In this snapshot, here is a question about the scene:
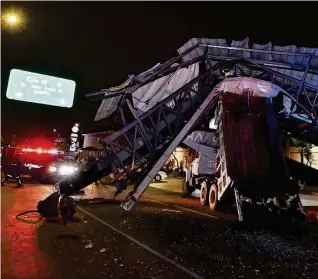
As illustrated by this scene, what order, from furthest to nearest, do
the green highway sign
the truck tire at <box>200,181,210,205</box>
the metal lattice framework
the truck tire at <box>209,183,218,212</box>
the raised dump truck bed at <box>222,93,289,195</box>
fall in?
the truck tire at <box>200,181,210,205</box>, the truck tire at <box>209,183,218,212</box>, the green highway sign, the metal lattice framework, the raised dump truck bed at <box>222,93,289,195</box>

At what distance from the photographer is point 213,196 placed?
45.7ft

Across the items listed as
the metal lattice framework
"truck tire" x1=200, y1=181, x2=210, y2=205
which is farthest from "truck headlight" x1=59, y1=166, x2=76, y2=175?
"truck tire" x1=200, y1=181, x2=210, y2=205

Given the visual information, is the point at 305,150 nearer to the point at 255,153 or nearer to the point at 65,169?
the point at 255,153

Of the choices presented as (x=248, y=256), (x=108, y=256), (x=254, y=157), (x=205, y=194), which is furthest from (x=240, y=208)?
(x=108, y=256)

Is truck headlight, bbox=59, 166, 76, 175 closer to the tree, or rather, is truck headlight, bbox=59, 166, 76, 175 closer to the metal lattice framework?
the metal lattice framework

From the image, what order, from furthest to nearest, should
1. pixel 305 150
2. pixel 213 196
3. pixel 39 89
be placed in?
pixel 305 150
pixel 213 196
pixel 39 89

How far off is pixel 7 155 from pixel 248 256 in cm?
1715

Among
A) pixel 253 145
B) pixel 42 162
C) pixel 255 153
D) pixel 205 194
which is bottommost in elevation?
pixel 205 194

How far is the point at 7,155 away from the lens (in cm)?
1994

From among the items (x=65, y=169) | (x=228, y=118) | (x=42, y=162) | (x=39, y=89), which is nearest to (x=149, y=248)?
(x=228, y=118)

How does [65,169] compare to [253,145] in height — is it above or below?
below

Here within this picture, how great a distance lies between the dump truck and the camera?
11.2 metres

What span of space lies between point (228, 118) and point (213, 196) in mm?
3533

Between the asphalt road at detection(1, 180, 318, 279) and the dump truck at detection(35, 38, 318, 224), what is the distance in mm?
1466
